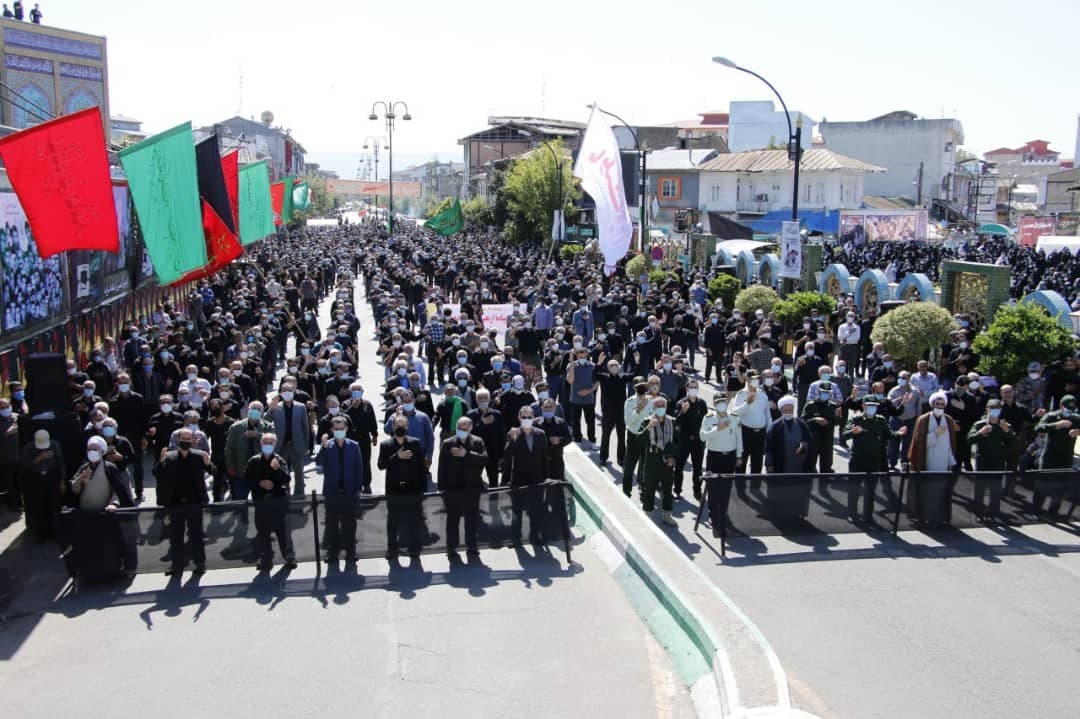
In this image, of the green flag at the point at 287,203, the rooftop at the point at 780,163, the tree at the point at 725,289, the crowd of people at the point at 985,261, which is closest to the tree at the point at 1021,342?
the crowd of people at the point at 985,261

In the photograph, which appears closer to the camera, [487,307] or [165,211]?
[165,211]

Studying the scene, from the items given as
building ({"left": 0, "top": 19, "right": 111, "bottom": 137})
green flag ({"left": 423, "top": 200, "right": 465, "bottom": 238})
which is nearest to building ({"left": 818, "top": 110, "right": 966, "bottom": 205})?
green flag ({"left": 423, "top": 200, "right": 465, "bottom": 238})

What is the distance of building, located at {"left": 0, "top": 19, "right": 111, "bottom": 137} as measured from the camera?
63.6m

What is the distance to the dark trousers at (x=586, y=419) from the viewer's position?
14.6m

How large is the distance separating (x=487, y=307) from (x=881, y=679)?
43.2 ft

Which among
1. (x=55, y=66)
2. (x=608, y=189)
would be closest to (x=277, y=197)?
(x=608, y=189)

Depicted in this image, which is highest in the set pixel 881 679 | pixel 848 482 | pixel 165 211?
pixel 165 211


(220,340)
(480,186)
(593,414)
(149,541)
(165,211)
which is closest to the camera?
(149,541)

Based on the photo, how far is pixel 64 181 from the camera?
12.8 metres

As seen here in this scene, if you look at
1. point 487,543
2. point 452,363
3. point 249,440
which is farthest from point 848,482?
point 452,363

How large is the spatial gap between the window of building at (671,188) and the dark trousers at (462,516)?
58.7 metres

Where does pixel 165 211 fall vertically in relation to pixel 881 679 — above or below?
above

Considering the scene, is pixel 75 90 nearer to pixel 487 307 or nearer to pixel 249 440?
pixel 487 307

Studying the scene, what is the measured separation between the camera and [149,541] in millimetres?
9312
